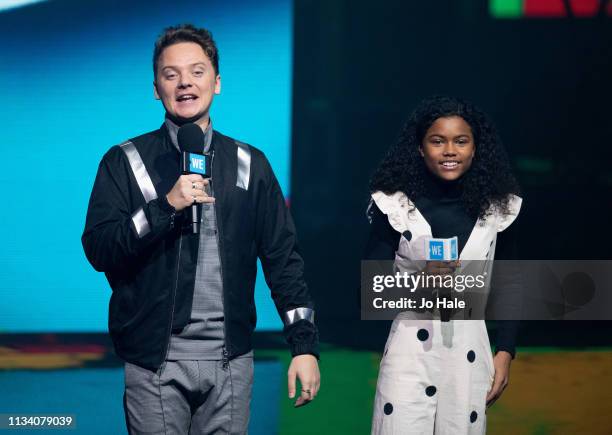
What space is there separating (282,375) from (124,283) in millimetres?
2636

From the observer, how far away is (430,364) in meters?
2.96

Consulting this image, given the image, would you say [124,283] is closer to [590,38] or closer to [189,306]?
[189,306]

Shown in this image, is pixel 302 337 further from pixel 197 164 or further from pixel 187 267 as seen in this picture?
pixel 197 164

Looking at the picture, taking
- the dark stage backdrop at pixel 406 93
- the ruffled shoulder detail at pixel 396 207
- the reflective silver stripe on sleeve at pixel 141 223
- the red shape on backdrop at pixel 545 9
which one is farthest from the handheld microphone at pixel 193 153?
the red shape on backdrop at pixel 545 9

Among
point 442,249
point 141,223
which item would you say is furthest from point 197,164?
point 442,249

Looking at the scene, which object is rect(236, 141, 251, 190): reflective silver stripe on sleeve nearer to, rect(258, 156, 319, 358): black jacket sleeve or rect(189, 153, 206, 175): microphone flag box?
rect(258, 156, 319, 358): black jacket sleeve

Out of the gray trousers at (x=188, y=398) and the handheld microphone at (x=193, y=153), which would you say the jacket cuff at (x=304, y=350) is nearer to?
the gray trousers at (x=188, y=398)

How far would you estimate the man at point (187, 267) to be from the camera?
2752 mm

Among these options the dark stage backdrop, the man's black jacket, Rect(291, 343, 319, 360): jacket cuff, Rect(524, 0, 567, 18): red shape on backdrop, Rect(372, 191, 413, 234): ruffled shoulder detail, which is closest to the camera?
the man's black jacket

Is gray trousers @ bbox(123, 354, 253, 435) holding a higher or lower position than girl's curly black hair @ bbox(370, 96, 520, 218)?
lower

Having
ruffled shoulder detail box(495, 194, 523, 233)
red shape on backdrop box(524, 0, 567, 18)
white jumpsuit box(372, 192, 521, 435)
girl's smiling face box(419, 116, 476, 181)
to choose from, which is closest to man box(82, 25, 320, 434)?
white jumpsuit box(372, 192, 521, 435)

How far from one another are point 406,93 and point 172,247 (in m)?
3.09

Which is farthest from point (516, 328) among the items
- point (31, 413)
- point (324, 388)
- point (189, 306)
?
point (31, 413)

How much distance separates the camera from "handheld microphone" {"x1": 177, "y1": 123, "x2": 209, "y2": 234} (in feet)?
8.64
